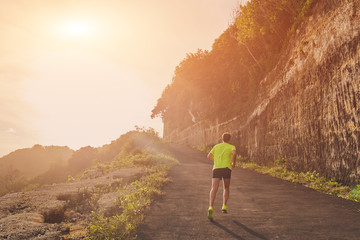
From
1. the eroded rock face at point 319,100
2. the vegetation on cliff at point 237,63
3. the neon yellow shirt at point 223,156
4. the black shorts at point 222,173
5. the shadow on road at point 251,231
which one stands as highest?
the vegetation on cliff at point 237,63

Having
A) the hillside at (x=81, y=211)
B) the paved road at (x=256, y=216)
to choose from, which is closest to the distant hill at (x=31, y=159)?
the hillside at (x=81, y=211)

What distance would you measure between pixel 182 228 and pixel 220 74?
85.1 feet

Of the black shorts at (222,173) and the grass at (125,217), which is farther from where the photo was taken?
the black shorts at (222,173)

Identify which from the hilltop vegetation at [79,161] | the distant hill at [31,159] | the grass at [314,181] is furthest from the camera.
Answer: the distant hill at [31,159]

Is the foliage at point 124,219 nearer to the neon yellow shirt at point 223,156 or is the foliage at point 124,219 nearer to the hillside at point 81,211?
the hillside at point 81,211

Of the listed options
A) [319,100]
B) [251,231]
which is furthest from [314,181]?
[251,231]

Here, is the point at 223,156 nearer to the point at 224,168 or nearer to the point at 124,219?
the point at 224,168

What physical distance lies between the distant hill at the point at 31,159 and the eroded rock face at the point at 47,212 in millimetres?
53159

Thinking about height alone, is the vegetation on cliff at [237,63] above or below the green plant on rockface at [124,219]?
above

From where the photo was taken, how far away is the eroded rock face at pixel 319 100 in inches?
330

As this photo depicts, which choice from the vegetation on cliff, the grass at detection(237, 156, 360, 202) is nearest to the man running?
the grass at detection(237, 156, 360, 202)

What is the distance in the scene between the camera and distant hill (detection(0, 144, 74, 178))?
203 feet

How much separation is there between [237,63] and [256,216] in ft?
71.4

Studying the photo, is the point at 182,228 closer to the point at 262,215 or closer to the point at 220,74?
the point at 262,215
